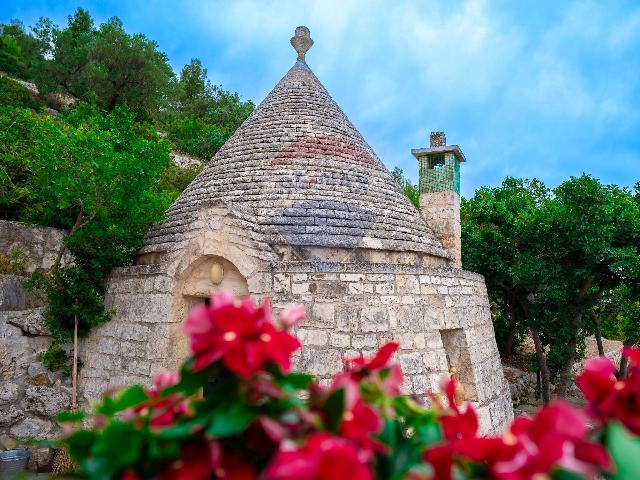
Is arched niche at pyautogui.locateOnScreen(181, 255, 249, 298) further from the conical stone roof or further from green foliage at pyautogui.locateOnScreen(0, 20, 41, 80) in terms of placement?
green foliage at pyautogui.locateOnScreen(0, 20, 41, 80)

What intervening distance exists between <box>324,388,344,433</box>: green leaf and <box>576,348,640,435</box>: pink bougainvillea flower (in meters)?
0.51

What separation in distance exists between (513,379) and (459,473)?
562 inches

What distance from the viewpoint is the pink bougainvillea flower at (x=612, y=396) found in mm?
926

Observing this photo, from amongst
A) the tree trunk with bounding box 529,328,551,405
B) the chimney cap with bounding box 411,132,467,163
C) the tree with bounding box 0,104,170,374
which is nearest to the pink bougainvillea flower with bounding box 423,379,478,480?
the tree with bounding box 0,104,170,374

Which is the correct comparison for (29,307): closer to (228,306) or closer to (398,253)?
(398,253)

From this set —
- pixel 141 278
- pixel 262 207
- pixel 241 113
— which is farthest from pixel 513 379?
pixel 241 113

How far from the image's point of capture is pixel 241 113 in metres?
27.3

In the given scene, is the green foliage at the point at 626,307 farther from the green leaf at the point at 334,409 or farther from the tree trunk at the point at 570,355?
the green leaf at the point at 334,409

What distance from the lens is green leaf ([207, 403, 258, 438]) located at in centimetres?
81

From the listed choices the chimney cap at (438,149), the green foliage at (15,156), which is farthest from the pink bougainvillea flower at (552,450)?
the green foliage at (15,156)

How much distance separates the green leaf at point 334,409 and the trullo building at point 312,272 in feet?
16.0

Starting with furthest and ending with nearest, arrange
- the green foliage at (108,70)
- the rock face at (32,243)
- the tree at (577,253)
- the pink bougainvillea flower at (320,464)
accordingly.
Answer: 1. the green foliage at (108,70)
2. the tree at (577,253)
3. the rock face at (32,243)
4. the pink bougainvillea flower at (320,464)

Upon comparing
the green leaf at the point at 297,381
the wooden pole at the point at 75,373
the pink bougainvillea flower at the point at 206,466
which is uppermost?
the green leaf at the point at 297,381

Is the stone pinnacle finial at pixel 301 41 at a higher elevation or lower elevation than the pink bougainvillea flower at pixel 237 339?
higher
